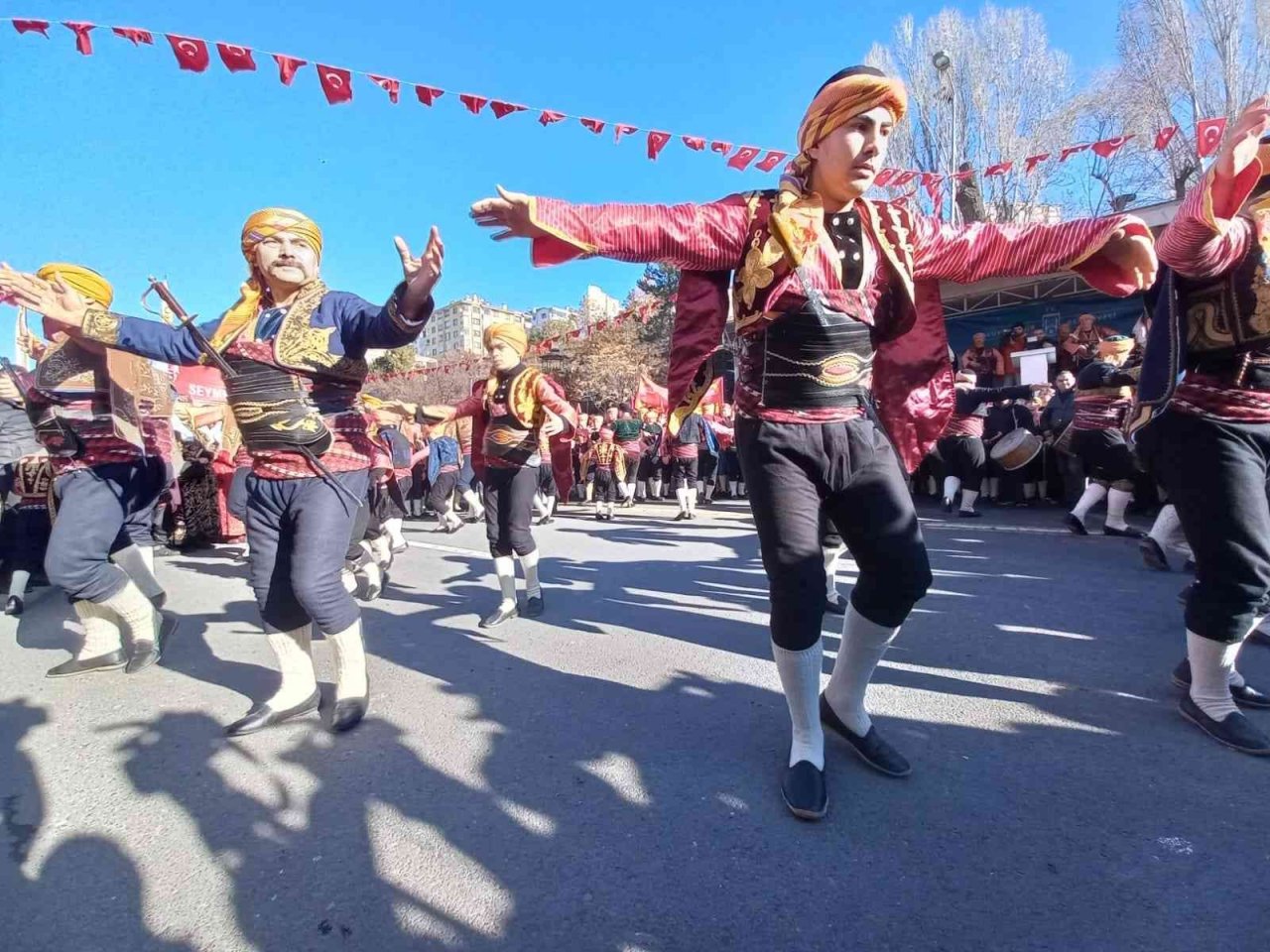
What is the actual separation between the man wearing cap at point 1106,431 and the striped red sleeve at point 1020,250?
458 centimetres

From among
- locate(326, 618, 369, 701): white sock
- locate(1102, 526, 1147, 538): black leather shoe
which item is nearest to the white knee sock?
locate(326, 618, 369, 701): white sock

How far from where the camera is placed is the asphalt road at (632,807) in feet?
5.10

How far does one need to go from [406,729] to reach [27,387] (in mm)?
3009

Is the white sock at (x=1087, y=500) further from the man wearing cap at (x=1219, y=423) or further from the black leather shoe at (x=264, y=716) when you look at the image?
the black leather shoe at (x=264, y=716)

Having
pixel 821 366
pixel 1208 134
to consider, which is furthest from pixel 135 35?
pixel 1208 134

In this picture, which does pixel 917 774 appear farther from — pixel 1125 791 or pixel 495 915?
pixel 495 915

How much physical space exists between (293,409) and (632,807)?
1932mm

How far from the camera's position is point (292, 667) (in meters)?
2.78

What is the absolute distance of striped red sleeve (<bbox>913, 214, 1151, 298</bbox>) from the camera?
1.99 m

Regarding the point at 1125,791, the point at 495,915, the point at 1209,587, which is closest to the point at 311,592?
the point at 495,915

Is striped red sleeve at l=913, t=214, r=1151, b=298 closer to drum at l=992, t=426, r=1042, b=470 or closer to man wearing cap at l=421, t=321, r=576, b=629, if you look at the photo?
man wearing cap at l=421, t=321, r=576, b=629

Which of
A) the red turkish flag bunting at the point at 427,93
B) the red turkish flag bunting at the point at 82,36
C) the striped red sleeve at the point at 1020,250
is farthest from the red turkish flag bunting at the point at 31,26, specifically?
the striped red sleeve at the point at 1020,250

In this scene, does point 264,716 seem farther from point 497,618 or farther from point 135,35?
point 135,35

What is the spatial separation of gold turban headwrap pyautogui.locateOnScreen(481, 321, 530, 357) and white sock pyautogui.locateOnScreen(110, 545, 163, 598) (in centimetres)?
236
